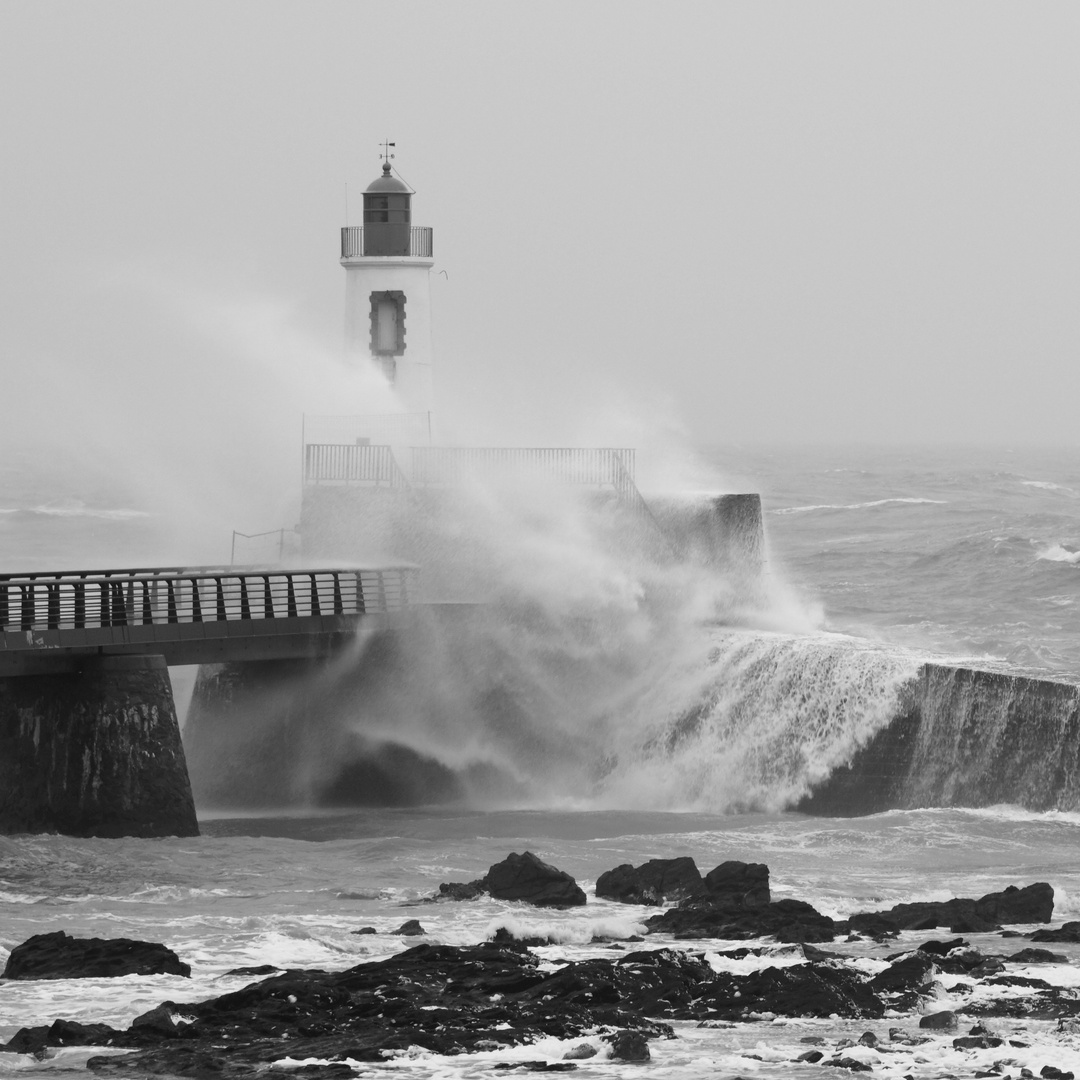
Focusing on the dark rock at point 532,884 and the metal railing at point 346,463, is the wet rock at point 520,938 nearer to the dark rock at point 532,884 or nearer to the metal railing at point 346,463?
the dark rock at point 532,884

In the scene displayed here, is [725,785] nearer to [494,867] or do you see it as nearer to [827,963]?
[494,867]

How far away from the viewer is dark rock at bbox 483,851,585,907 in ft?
51.3

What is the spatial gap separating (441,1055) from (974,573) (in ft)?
108

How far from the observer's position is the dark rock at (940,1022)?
470 inches

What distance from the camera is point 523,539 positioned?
82.9 ft

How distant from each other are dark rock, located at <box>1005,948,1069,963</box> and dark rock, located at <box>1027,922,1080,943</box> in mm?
625

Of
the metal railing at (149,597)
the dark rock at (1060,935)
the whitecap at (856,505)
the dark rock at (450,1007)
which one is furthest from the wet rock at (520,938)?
the whitecap at (856,505)

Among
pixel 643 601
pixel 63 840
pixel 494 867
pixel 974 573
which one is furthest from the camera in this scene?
pixel 974 573

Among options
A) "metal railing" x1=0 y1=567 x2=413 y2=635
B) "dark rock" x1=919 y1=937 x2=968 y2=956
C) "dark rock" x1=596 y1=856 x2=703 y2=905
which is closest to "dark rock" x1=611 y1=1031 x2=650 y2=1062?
"dark rock" x1=919 y1=937 x2=968 y2=956

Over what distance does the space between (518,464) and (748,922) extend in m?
12.6

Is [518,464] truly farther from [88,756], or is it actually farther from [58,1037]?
[58,1037]

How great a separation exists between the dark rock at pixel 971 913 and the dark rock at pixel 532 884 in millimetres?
2308

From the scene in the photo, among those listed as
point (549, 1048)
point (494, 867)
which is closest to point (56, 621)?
point (494, 867)

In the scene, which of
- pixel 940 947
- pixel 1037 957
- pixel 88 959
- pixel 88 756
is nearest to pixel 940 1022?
pixel 940 947
